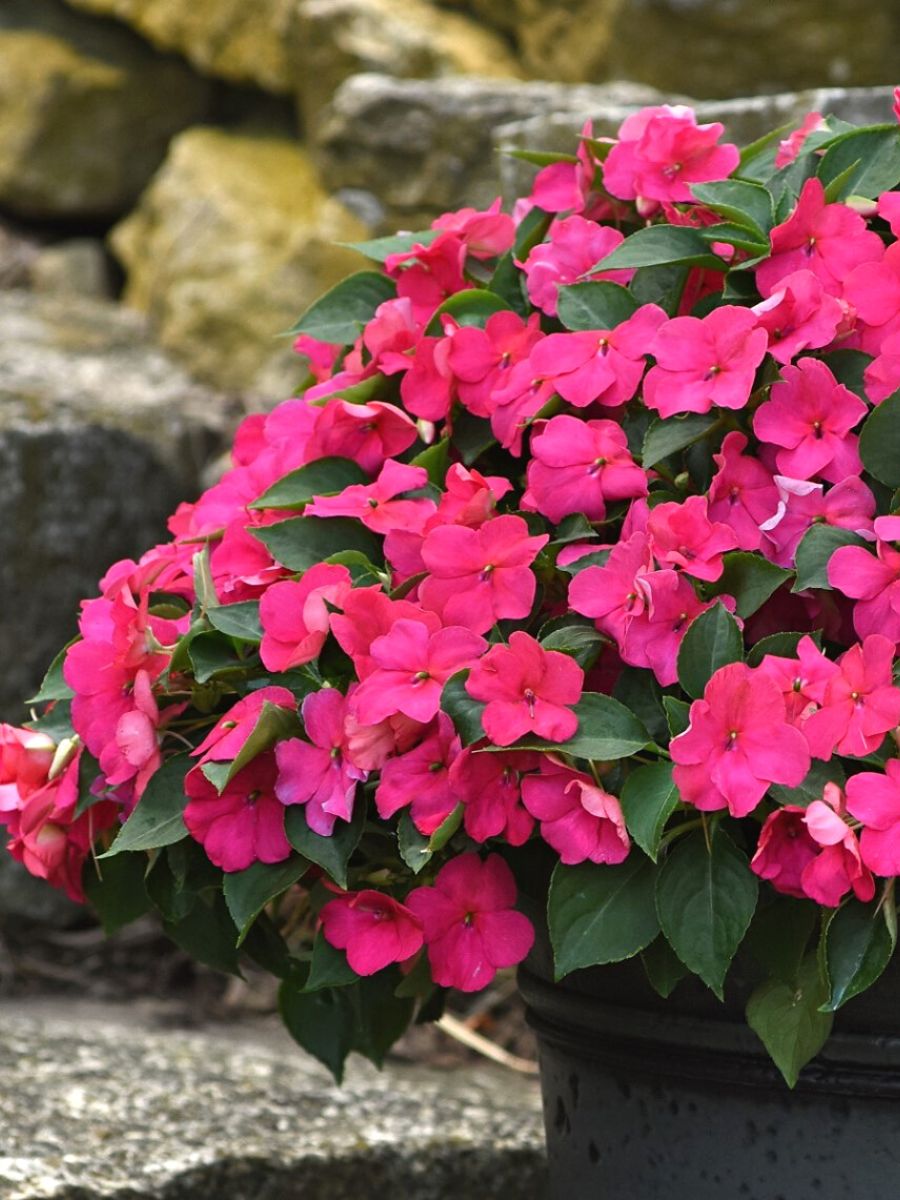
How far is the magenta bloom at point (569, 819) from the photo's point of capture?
825 millimetres

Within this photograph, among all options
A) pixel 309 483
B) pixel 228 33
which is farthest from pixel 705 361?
pixel 228 33

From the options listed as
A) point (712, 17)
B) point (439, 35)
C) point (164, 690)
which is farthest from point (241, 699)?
point (439, 35)

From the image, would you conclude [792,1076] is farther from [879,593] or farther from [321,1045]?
[321,1045]

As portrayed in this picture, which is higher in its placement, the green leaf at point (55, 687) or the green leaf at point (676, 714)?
the green leaf at point (676, 714)

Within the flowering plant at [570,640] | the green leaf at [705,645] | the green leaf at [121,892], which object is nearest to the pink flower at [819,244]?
the flowering plant at [570,640]

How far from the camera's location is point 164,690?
37.4 inches

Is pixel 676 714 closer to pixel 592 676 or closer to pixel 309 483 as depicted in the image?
pixel 592 676

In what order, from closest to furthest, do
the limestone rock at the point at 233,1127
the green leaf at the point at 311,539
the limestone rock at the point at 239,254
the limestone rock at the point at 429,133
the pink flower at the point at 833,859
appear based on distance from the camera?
1. the pink flower at the point at 833,859
2. the green leaf at the point at 311,539
3. the limestone rock at the point at 233,1127
4. the limestone rock at the point at 429,133
5. the limestone rock at the point at 239,254

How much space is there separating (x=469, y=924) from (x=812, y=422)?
354 millimetres

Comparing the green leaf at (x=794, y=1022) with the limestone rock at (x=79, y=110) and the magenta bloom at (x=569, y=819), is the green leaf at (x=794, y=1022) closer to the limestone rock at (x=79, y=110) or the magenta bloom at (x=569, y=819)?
the magenta bloom at (x=569, y=819)

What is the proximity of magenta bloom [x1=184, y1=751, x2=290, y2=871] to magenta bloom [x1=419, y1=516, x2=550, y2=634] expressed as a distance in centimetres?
14

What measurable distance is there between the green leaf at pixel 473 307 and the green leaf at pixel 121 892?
16.6 inches

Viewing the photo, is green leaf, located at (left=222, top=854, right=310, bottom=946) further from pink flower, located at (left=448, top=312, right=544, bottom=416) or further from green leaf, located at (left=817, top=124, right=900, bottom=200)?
green leaf, located at (left=817, top=124, right=900, bottom=200)

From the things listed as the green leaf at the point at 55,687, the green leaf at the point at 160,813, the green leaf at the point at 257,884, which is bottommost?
the green leaf at the point at 257,884
